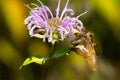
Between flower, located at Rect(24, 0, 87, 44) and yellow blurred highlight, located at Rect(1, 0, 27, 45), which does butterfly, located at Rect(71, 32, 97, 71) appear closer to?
flower, located at Rect(24, 0, 87, 44)

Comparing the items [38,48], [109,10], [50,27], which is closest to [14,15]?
[38,48]

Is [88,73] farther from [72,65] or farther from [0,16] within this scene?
[0,16]

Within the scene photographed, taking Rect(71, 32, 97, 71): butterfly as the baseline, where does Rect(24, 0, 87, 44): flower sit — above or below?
above

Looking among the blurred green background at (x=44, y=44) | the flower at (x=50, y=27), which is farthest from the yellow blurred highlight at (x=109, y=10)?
the flower at (x=50, y=27)

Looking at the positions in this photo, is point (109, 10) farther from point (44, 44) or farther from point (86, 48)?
point (86, 48)

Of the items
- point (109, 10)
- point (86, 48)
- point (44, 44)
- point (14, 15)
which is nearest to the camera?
point (86, 48)

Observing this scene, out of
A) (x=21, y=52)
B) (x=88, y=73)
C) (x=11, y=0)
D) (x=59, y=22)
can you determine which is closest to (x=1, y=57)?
(x=21, y=52)

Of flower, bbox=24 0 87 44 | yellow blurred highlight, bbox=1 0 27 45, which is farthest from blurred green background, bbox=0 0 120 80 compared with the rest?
flower, bbox=24 0 87 44

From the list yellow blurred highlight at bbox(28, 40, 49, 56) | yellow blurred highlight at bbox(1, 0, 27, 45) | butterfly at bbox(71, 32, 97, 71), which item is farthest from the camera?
yellow blurred highlight at bbox(28, 40, 49, 56)
